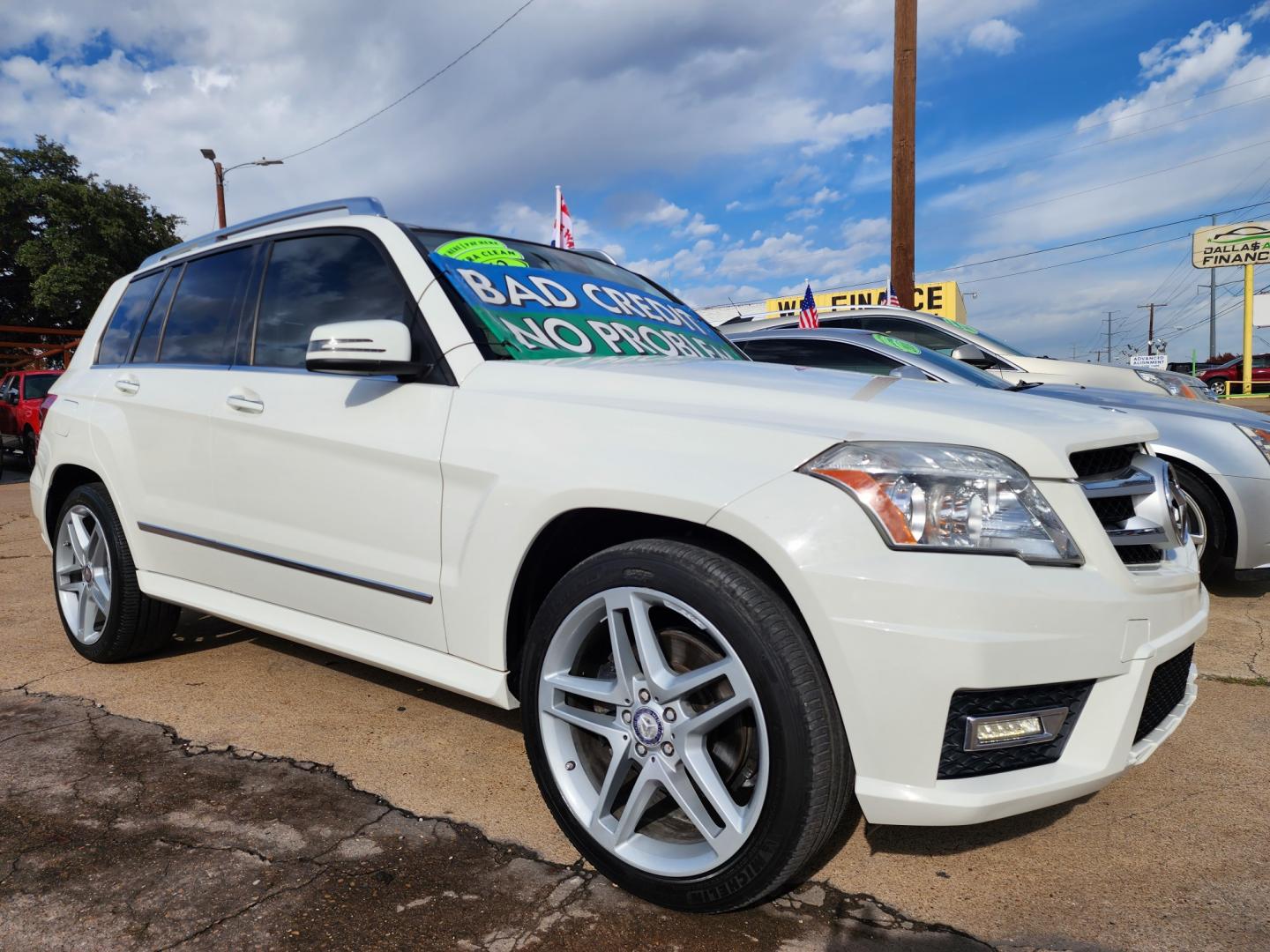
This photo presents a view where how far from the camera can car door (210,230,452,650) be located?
2406 millimetres

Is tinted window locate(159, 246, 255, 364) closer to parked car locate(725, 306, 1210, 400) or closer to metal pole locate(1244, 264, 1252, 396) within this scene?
parked car locate(725, 306, 1210, 400)

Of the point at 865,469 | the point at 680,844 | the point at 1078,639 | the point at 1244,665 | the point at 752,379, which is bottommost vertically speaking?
the point at 1244,665

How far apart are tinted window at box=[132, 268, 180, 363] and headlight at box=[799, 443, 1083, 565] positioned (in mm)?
2936

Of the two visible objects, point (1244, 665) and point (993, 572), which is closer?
point (993, 572)

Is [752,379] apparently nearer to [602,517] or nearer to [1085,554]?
[602,517]

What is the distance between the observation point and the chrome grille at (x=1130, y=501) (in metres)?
2.00

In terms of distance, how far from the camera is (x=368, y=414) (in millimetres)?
2541

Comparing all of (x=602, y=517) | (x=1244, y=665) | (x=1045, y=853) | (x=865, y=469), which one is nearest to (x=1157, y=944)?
(x=1045, y=853)

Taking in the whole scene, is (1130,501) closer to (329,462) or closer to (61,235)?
(329,462)

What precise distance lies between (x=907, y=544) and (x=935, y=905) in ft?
2.91

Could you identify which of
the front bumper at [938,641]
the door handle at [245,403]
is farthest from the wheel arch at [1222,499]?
the door handle at [245,403]

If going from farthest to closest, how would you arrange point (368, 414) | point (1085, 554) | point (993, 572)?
point (368, 414), point (1085, 554), point (993, 572)

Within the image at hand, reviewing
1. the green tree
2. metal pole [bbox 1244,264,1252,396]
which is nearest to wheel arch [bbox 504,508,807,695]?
the green tree

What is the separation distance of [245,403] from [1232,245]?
45.9 metres
